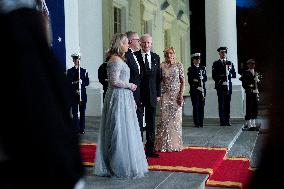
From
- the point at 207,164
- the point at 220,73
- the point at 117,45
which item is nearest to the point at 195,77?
the point at 220,73

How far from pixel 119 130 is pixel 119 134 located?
5cm

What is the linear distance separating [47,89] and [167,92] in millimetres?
6422

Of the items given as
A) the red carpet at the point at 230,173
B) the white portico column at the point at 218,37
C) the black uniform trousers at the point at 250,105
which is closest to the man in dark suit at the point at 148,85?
the red carpet at the point at 230,173

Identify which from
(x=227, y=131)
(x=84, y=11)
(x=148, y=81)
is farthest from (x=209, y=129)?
(x=84, y=11)

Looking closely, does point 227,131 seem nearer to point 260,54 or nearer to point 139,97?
point 139,97

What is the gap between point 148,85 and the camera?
21.1 feet

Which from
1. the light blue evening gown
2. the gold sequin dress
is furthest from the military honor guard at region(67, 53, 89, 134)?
the light blue evening gown

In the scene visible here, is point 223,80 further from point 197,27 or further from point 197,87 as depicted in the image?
point 197,27

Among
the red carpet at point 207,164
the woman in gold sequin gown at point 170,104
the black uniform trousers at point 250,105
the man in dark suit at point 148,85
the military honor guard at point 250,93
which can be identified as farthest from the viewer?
the black uniform trousers at point 250,105

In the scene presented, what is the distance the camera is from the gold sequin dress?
283 inches

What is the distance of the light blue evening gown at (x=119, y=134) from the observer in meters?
5.07

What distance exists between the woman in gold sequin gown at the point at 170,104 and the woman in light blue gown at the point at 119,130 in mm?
1923

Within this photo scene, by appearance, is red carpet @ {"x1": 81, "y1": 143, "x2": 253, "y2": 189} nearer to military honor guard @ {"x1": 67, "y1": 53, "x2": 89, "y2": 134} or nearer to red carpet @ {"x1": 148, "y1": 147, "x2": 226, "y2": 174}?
red carpet @ {"x1": 148, "y1": 147, "x2": 226, "y2": 174}

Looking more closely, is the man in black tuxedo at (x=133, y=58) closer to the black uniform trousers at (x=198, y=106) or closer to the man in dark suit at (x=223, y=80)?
the black uniform trousers at (x=198, y=106)
